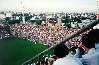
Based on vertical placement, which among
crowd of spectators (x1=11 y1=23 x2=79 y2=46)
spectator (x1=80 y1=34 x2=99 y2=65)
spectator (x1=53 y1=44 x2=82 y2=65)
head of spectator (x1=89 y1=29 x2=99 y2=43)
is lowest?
crowd of spectators (x1=11 y1=23 x2=79 y2=46)

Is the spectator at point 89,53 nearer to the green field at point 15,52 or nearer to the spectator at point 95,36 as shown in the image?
the spectator at point 95,36

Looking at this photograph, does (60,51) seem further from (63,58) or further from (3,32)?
(3,32)

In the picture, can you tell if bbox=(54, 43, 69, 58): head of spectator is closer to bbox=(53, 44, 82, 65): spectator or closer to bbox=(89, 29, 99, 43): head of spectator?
bbox=(53, 44, 82, 65): spectator

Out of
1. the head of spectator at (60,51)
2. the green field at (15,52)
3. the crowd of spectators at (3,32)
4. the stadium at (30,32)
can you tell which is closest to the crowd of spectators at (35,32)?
the stadium at (30,32)

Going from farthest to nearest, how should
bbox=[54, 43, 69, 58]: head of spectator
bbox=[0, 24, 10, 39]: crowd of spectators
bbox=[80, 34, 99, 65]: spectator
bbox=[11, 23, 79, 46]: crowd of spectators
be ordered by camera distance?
bbox=[11, 23, 79, 46]: crowd of spectators < bbox=[0, 24, 10, 39]: crowd of spectators < bbox=[54, 43, 69, 58]: head of spectator < bbox=[80, 34, 99, 65]: spectator

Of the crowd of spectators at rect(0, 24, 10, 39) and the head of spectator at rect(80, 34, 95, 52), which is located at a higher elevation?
the head of spectator at rect(80, 34, 95, 52)

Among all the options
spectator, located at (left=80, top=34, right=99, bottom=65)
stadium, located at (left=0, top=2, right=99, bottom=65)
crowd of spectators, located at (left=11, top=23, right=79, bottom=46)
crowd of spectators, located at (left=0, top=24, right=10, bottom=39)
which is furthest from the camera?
crowd of spectators, located at (left=11, top=23, right=79, bottom=46)

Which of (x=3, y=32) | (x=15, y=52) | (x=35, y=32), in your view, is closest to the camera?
(x=15, y=52)

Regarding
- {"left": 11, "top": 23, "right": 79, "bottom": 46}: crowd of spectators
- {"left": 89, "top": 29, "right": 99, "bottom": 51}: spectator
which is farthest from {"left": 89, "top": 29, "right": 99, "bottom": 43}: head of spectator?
{"left": 11, "top": 23, "right": 79, "bottom": 46}: crowd of spectators

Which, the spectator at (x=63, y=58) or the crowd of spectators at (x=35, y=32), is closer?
the spectator at (x=63, y=58)

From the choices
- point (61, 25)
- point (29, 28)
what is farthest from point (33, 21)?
point (61, 25)

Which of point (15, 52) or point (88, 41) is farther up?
point (88, 41)

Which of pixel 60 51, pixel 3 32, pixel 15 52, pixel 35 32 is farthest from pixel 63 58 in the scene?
pixel 35 32
